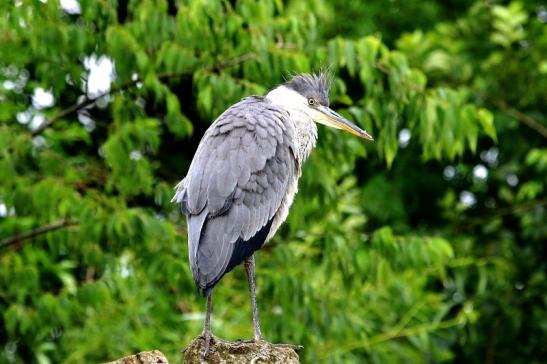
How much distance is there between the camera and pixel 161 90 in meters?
7.55

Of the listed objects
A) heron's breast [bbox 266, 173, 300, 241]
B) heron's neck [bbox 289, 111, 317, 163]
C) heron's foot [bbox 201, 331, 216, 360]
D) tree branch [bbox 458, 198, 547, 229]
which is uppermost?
heron's neck [bbox 289, 111, 317, 163]

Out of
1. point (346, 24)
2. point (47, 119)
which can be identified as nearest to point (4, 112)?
point (47, 119)

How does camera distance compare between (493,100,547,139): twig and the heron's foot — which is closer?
the heron's foot

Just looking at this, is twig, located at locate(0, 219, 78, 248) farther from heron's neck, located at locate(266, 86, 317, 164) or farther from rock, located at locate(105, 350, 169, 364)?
rock, located at locate(105, 350, 169, 364)

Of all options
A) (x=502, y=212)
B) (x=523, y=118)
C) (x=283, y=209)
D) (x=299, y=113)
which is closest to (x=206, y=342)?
(x=283, y=209)

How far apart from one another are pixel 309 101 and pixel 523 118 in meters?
4.13

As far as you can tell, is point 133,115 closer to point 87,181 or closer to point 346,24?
point 87,181

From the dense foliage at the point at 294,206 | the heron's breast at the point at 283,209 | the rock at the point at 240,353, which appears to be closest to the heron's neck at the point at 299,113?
the heron's breast at the point at 283,209

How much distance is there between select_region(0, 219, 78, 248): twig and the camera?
315 inches

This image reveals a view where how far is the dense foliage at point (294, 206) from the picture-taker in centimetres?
759

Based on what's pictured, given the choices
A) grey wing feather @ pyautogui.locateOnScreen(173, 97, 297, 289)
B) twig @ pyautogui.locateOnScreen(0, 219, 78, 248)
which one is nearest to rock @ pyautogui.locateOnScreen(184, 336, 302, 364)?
grey wing feather @ pyautogui.locateOnScreen(173, 97, 297, 289)

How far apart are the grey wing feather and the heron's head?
1.55 feet

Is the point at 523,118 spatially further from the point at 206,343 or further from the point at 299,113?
the point at 206,343

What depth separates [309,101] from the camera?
6676 millimetres
